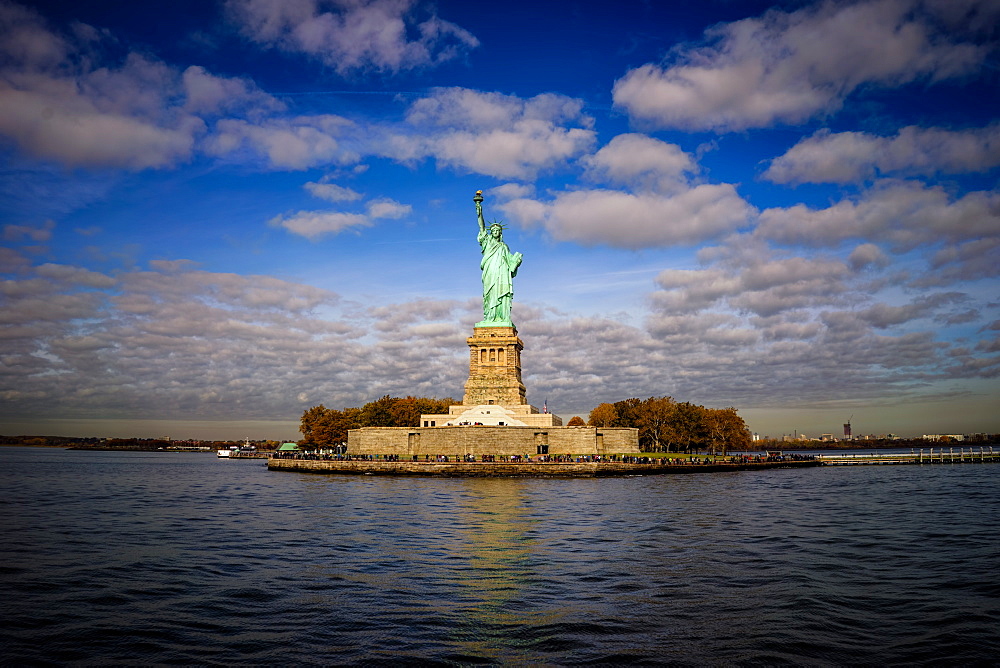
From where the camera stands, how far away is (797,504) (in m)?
34.1

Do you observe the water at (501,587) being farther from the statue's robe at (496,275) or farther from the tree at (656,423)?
the tree at (656,423)

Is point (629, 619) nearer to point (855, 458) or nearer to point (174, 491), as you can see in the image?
point (174, 491)

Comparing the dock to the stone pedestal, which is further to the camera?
the stone pedestal

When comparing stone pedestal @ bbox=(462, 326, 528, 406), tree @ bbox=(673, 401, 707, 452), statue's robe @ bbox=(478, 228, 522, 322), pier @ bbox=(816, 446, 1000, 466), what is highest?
statue's robe @ bbox=(478, 228, 522, 322)

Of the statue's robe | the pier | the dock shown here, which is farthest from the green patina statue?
the pier

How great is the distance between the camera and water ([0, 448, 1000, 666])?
35.3 feet

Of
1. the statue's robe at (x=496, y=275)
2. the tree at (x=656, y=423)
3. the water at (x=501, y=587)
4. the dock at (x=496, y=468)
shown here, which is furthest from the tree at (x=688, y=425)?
the water at (x=501, y=587)

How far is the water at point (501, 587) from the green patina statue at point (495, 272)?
46.8 metres

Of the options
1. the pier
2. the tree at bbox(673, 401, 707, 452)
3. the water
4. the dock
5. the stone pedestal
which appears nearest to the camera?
the water

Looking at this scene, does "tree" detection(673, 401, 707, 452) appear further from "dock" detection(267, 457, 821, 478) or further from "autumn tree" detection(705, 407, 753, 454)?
"dock" detection(267, 457, 821, 478)

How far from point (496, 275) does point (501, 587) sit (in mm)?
63291

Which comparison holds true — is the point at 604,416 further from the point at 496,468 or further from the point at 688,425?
the point at 496,468

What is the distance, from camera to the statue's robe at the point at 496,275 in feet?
250

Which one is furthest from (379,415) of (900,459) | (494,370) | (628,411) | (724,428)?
(900,459)
